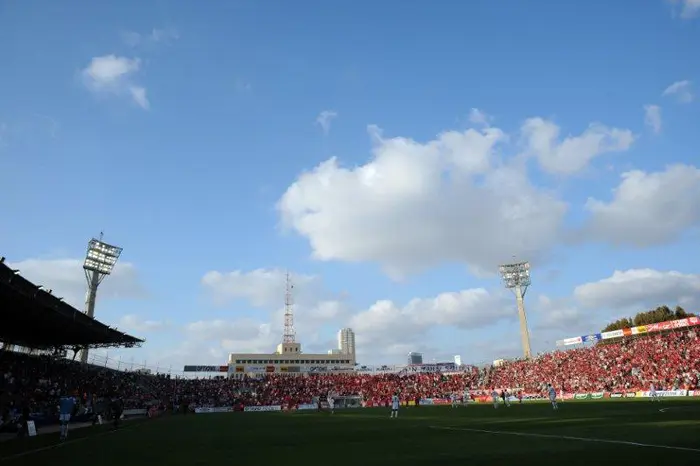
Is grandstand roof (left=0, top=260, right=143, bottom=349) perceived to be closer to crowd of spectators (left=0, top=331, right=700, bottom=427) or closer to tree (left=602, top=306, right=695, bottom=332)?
crowd of spectators (left=0, top=331, right=700, bottom=427)

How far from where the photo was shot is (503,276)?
103812 millimetres

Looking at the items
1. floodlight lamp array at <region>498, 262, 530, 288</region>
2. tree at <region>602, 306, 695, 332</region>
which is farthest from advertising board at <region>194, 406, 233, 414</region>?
tree at <region>602, 306, 695, 332</region>

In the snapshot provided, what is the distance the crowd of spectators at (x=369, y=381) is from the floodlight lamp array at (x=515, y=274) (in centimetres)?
2223

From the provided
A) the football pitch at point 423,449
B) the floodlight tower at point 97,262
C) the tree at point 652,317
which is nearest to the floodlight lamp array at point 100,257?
the floodlight tower at point 97,262

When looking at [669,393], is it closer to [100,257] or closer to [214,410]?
[214,410]

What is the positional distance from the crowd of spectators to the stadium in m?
0.28

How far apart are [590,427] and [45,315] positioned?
40.3 meters

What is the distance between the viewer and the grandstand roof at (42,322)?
107ft

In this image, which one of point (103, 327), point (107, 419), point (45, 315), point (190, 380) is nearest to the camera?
point (45, 315)

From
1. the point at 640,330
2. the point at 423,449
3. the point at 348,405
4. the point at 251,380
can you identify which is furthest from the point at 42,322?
the point at 640,330

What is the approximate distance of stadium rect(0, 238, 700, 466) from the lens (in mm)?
15727

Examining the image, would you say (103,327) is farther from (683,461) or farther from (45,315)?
(683,461)

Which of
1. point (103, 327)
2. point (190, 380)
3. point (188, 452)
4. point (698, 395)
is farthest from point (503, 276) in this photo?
point (188, 452)

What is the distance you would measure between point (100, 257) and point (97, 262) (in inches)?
37.2
